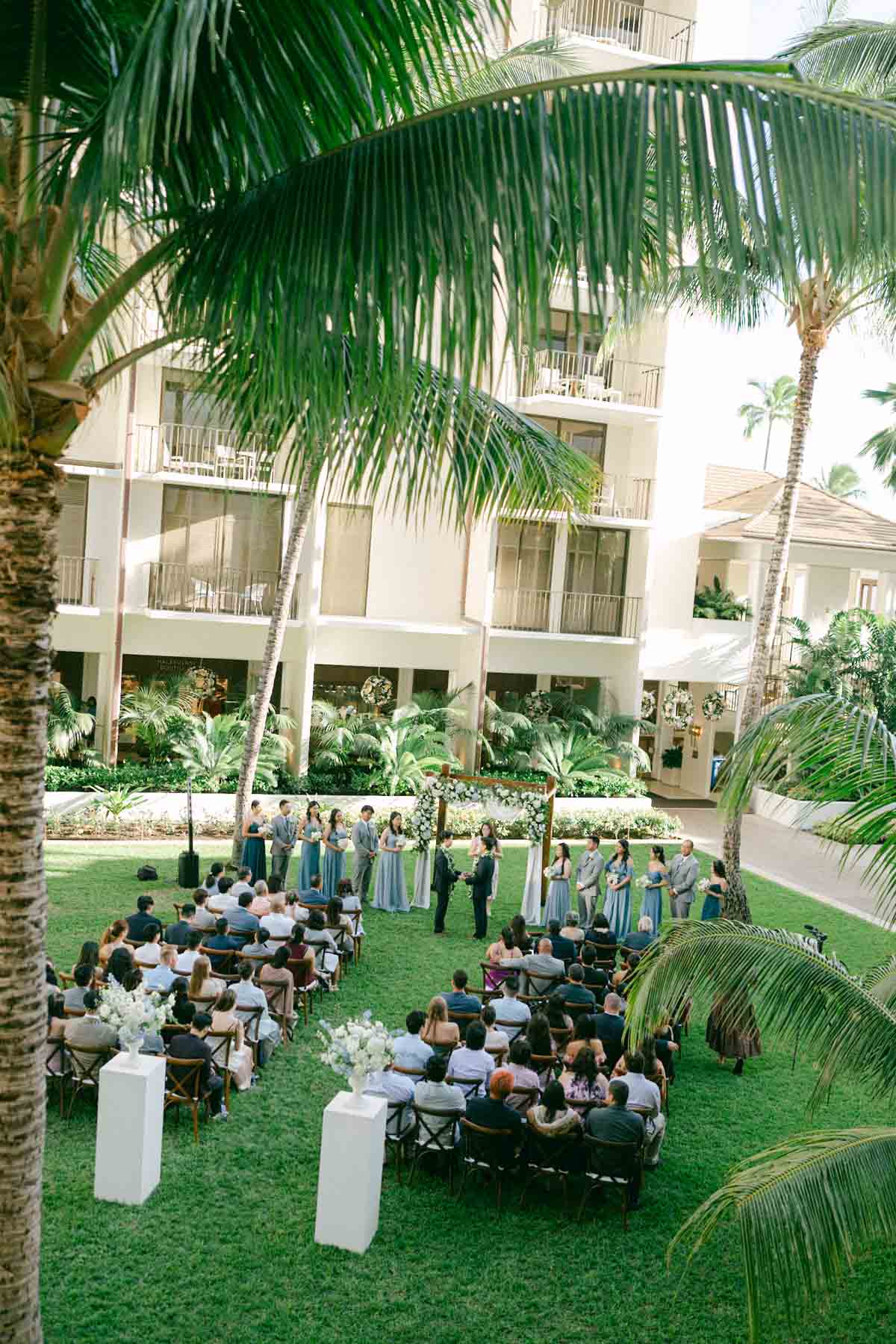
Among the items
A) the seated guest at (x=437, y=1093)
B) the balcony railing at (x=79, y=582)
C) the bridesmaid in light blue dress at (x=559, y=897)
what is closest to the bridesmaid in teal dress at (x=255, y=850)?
the bridesmaid in light blue dress at (x=559, y=897)

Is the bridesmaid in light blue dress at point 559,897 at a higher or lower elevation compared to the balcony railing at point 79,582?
lower

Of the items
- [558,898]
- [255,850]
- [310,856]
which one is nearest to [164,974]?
[255,850]

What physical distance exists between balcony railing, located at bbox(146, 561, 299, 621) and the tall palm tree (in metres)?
18.9

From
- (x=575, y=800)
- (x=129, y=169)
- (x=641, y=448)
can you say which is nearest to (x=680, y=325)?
(x=641, y=448)

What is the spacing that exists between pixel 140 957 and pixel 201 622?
45.6 ft

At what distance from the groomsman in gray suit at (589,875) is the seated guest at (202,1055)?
771 centimetres

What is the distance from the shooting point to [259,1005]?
38.9ft

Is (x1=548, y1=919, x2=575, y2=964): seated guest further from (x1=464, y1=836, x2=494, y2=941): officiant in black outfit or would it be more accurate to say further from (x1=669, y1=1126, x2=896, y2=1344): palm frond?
(x1=669, y1=1126, x2=896, y2=1344): palm frond

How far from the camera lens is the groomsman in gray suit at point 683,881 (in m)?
17.2

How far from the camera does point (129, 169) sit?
13.2 ft

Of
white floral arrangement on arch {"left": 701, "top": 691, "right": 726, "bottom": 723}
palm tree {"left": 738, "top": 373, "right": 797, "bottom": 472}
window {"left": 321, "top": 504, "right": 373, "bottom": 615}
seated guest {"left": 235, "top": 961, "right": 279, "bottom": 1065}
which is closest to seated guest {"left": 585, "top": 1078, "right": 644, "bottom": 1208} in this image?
seated guest {"left": 235, "top": 961, "right": 279, "bottom": 1065}

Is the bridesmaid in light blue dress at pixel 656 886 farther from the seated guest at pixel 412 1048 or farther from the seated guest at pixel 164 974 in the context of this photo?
the seated guest at pixel 164 974

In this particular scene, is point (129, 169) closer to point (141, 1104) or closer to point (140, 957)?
point (141, 1104)

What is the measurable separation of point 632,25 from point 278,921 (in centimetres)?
2412
